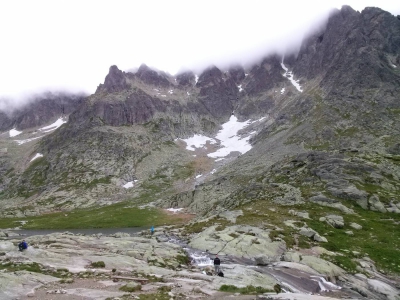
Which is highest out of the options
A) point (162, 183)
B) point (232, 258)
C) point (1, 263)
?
point (1, 263)

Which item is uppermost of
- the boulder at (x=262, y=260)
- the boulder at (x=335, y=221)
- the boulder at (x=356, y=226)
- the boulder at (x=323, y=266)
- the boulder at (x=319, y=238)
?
the boulder at (x=262, y=260)

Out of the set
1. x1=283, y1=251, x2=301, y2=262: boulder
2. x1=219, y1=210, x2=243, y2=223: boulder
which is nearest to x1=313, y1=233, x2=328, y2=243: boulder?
x1=283, y1=251, x2=301, y2=262: boulder

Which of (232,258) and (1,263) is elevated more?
(1,263)

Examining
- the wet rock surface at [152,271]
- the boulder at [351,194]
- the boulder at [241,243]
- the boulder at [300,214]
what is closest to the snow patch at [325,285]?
the wet rock surface at [152,271]

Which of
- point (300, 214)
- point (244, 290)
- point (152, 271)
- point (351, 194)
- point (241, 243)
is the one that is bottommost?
point (351, 194)

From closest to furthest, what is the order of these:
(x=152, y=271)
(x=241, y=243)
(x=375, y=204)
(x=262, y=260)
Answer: (x=152, y=271) → (x=262, y=260) → (x=241, y=243) → (x=375, y=204)

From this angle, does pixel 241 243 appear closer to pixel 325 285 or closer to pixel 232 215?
pixel 325 285

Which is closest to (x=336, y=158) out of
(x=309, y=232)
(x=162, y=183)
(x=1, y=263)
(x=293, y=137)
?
(x=309, y=232)

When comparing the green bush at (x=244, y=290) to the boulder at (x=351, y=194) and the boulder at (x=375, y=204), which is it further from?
the boulder at (x=351, y=194)

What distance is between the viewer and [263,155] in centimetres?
17762

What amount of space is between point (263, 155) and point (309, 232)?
12722 centimetres

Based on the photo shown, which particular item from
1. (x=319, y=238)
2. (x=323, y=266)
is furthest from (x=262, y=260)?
(x=319, y=238)

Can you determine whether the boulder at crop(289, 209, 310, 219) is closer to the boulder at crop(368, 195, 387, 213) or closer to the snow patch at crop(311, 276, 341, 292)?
the boulder at crop(368, 195, 387, 213)

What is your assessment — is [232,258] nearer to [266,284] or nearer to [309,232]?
[266,284]
